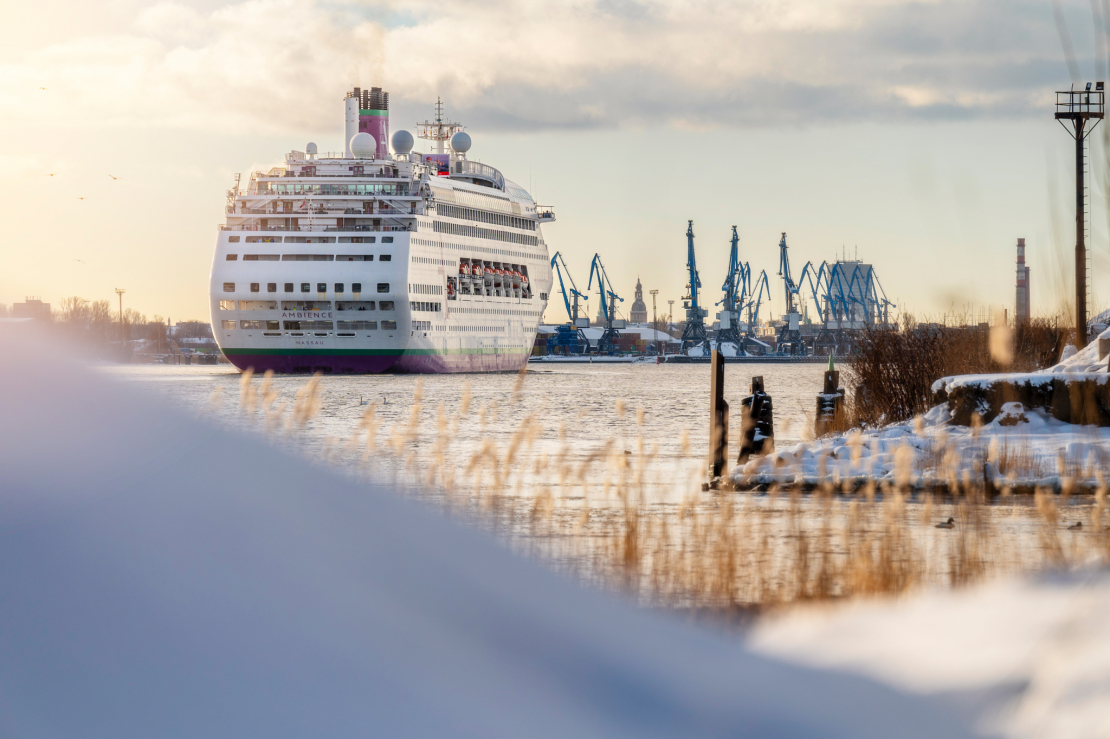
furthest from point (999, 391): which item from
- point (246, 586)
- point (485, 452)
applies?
point (246, 586)

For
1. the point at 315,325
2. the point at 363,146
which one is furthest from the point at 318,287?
the point at 363,146

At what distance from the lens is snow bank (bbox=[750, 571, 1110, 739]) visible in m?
1.73

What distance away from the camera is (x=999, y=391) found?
1285 cm

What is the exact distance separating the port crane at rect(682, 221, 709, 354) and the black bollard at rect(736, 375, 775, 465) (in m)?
106

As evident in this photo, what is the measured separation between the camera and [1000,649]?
2.00 m

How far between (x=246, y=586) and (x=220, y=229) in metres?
69.8

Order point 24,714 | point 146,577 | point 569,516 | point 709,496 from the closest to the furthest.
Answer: point 24,714 < point 146,577 < point 569,516 < point 709,496

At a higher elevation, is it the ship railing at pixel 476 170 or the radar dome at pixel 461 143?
the radar dome at pixel 461 143

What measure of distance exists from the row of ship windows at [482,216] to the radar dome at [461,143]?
9063 mm

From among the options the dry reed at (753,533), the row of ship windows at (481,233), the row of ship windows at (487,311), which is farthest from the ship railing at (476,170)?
the dry reed at (753,533)

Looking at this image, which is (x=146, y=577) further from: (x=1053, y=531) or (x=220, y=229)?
(x=220, y=229)

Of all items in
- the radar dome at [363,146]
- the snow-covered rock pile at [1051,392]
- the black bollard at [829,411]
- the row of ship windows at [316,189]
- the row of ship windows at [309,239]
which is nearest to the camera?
the snow-covered rock pile at [1051,392]

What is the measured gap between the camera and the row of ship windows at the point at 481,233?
7369 cm

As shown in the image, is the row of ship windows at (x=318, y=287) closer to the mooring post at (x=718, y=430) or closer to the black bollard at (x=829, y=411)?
the black bollard at (x=829, y=411)
